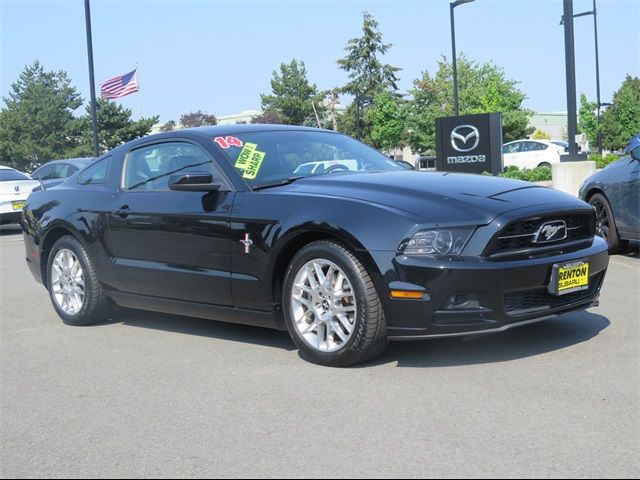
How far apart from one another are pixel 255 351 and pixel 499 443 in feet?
7.91

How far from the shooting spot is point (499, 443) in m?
3.67

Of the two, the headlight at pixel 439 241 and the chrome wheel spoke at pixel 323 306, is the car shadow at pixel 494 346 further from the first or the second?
the headlight at pixel 439 241

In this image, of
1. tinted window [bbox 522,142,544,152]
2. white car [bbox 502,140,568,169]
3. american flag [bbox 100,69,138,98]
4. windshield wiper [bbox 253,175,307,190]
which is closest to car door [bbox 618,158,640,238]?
windshield wiper [bbox 253,175,307,190]

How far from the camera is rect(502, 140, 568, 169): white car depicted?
3388 cm

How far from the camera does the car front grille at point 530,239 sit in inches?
191

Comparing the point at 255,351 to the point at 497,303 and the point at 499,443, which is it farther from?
the point at 499,443

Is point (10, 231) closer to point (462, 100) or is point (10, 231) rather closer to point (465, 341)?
point (465, 341)

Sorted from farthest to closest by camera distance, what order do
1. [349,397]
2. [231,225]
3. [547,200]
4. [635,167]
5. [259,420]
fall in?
[635,167], [231,225], [547,200], [349,397], [259,420]

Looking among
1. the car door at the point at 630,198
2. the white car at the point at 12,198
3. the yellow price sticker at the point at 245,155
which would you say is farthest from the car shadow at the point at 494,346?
the white car at the point at 12,198

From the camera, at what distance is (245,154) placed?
599 cm

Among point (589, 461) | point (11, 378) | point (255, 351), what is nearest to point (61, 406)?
point (11, 378)

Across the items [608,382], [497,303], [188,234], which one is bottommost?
[608,382]

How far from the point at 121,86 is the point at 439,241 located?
2973cm

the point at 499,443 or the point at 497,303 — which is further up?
the point at 497,303
